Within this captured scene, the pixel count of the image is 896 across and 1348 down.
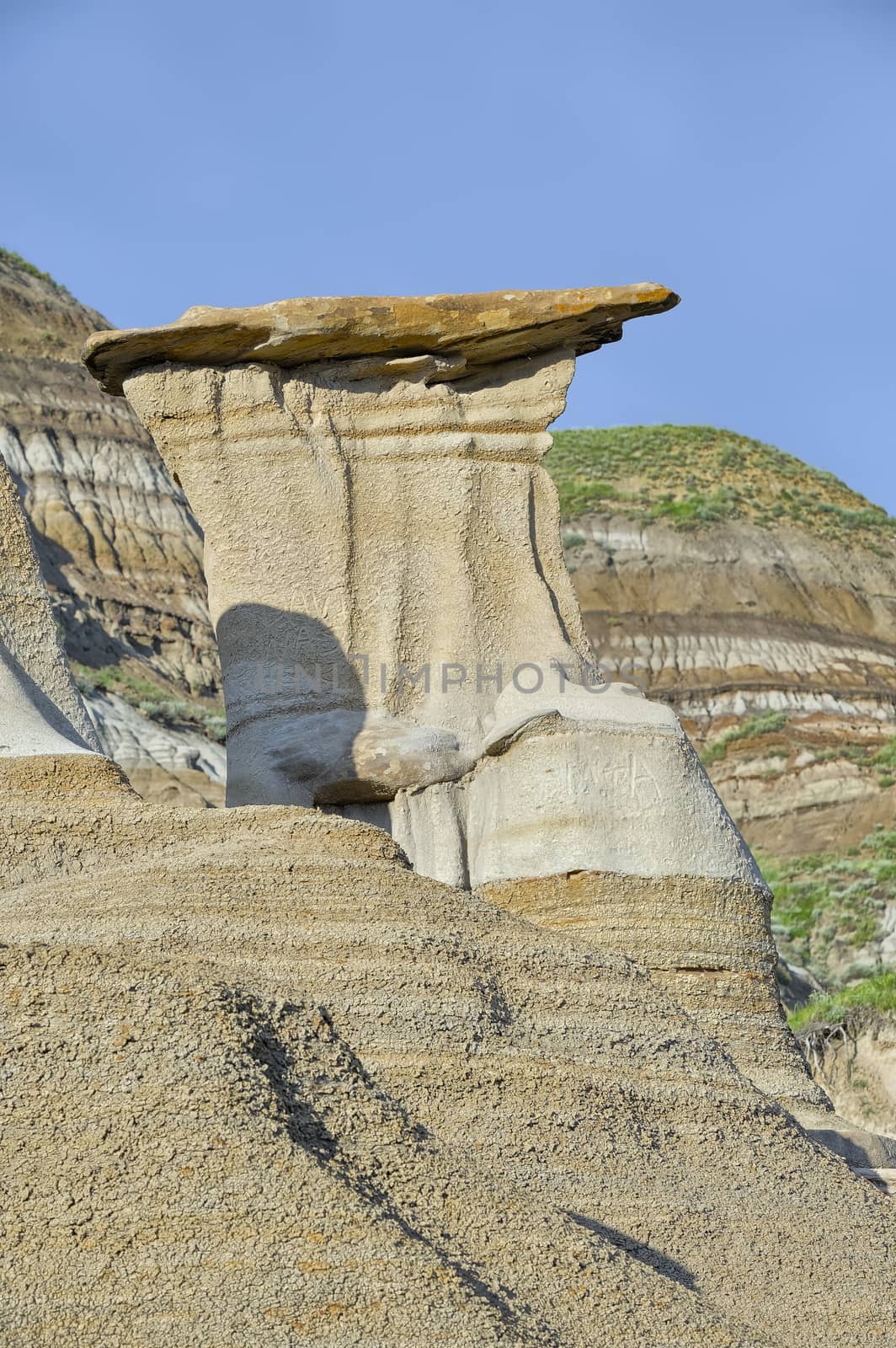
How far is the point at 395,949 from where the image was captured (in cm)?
697

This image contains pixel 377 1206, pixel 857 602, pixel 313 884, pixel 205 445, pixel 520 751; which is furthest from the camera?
pixel 857 602

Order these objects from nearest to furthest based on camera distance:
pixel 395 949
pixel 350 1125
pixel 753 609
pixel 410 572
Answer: pixel 350 1125 < pixel 395 949 < pixel 410 572 < pixel 753 609

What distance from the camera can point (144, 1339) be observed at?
4574mm

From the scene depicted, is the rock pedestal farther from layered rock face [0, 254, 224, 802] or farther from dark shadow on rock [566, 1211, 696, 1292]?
layered rock face [0, 254, 224, 802]

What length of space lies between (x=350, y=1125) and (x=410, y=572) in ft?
21.2

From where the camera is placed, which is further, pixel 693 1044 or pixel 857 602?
pixel 857 602

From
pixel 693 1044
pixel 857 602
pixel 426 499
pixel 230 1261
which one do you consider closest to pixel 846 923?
pixel 857 602

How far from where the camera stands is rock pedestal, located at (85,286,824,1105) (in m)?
10.5

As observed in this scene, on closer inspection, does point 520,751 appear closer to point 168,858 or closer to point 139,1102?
point 168,858

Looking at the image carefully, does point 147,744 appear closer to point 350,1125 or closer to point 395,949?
point 395,949

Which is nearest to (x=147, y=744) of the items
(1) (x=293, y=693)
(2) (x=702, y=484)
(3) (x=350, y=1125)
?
(1) (x=293, y=693)

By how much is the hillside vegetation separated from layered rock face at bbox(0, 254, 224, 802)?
18764 mm

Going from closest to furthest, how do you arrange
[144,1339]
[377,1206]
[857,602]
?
[144,1339] → [377,1206] → [857,602]

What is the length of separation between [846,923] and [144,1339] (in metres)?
37.8
